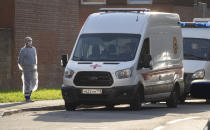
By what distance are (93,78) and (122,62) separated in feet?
2.68

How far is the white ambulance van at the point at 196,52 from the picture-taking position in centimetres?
2372

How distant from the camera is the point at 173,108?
21.6 meters

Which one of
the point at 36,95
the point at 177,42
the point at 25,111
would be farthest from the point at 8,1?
the point at 25,111

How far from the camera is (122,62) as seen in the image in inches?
750

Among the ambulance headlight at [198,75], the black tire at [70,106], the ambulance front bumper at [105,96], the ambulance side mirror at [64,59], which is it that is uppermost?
the ambulance side mirror at [64,59]

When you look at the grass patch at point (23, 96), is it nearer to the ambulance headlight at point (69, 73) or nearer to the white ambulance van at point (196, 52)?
the ambulance headlight at point (69, 73)

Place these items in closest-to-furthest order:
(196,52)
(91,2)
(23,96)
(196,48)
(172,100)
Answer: (172,100)
(23,96)
(196,52)
(196,48)
(91,2)

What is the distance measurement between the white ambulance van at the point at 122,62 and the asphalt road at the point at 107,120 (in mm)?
679

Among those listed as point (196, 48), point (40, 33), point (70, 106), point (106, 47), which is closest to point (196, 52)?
point (196, 48)

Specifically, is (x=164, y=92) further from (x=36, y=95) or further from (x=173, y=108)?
(x=36, y=95)

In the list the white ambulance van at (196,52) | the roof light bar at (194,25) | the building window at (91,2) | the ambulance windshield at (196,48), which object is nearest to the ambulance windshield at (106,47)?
the white ambulance van at (196,52)

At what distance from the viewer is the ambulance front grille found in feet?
61.5

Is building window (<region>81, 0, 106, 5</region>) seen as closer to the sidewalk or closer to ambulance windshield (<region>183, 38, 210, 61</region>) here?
ambulance windshield (<region>183, 38, 210, 61</region>)

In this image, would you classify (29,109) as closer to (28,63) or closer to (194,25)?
(28,63)
